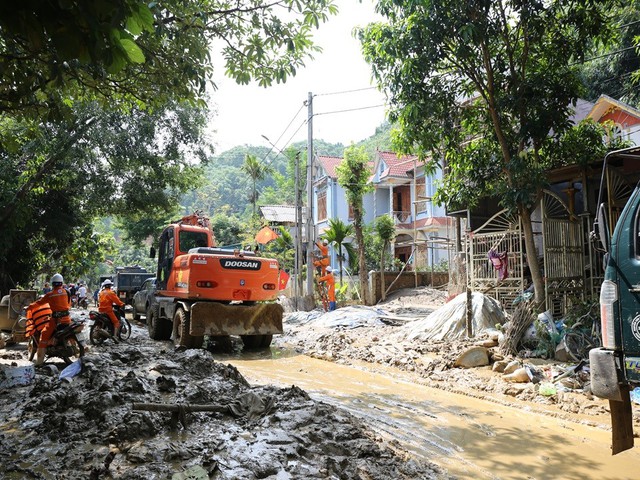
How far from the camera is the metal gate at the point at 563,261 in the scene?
11.1 m

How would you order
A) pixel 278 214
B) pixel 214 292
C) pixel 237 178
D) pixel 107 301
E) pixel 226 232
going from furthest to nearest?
1. pixel 237 178
2. pixel 278 214
3. pixel 226 232
4. pixel 107 301
5. pixel 214 292

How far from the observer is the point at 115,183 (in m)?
16.8

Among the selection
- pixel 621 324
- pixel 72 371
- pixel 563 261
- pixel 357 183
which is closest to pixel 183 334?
pixel 72 371

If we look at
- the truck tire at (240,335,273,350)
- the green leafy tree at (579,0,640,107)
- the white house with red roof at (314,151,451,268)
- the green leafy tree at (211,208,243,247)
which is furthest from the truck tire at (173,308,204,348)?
the green leafy tree at (211,208,243,247)

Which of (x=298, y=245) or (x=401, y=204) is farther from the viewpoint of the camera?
(x=401, y=204)

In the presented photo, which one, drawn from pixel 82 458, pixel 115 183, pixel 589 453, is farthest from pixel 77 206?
pixel 589 453

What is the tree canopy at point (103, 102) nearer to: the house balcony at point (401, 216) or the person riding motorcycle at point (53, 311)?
the person riding motorcycle at point (53, 311)

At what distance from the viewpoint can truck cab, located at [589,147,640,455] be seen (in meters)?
3.94

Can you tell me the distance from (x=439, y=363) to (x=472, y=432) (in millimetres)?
3614

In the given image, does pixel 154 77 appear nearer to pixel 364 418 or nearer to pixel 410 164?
pixel 364 418

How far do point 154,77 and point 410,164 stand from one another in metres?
24.4

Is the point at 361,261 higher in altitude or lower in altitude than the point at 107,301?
higher

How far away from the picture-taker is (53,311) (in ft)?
29.3

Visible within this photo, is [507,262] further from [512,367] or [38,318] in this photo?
[38,318]
